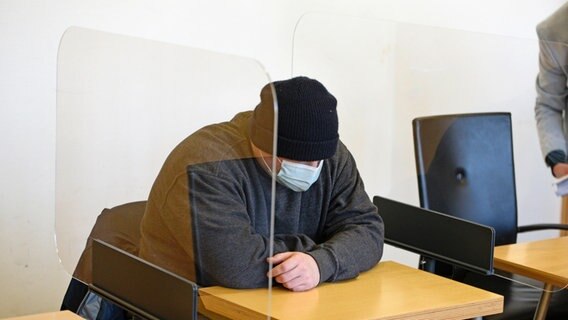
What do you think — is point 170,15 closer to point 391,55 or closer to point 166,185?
point 391,55

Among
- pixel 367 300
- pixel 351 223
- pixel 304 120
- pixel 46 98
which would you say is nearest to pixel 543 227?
pixel 351 223

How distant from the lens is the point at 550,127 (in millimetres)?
3055

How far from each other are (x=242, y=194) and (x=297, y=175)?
14 centimetres

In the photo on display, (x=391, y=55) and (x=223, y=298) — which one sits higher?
(x=391, y=55)

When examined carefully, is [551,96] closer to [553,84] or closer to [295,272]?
[553,84]

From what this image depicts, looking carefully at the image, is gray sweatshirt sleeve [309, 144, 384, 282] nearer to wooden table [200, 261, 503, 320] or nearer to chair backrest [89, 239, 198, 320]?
wooden table [200, 261, 503, 320]

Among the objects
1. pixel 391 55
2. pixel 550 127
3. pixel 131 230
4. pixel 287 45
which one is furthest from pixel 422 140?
pixel 131 230

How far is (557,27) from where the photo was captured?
3.04 m

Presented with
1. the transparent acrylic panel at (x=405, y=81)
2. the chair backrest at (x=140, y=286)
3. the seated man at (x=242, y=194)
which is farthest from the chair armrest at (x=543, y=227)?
the chair backrest at (x=140, y=286)

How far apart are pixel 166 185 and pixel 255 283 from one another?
0.28m

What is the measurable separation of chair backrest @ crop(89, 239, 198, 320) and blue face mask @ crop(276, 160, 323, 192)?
0.35 meters

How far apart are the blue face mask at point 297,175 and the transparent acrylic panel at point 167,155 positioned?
0.15 ft

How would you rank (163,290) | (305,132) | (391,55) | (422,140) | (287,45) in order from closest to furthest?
(163,290), (305,132), (422,140), (391,55), (287,45)

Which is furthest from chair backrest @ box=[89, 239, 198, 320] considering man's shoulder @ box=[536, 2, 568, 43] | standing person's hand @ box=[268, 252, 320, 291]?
man's shoulder @ box=[536, 2, 568, 43]
